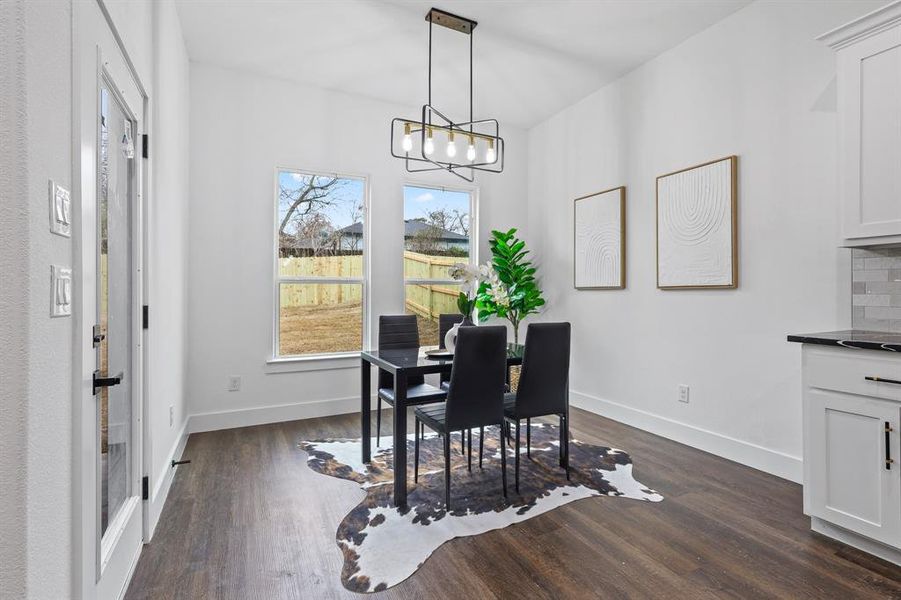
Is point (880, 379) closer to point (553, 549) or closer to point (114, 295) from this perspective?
point (553, 549)

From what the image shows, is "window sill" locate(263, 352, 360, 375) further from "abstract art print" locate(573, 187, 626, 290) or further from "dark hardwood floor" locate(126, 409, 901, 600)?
"abstract art print" locate(573, 187, 626, 290)

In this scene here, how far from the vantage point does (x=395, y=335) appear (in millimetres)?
3621

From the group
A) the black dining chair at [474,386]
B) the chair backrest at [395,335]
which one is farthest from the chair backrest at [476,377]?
the chair backrest at [395,335]

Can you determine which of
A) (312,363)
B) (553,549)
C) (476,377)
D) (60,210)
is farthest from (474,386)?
(312,363)

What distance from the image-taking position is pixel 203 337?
3.92m

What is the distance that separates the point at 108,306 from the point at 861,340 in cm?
312

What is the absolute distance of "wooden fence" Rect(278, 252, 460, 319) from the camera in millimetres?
4328

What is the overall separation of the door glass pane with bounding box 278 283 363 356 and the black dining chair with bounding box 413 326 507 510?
2067 mm

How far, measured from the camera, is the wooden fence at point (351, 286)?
14.2 ft

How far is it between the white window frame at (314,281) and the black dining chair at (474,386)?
1971 millimetres

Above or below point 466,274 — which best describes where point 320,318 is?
below

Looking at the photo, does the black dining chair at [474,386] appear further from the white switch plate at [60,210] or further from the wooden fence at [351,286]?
the wooden fence at [351,286]

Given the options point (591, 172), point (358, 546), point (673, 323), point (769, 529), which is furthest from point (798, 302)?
point (358, 546)

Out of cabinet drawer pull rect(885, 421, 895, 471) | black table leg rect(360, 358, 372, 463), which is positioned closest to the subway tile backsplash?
cabinet drawer pull rect(885, 421, 895, 471)
